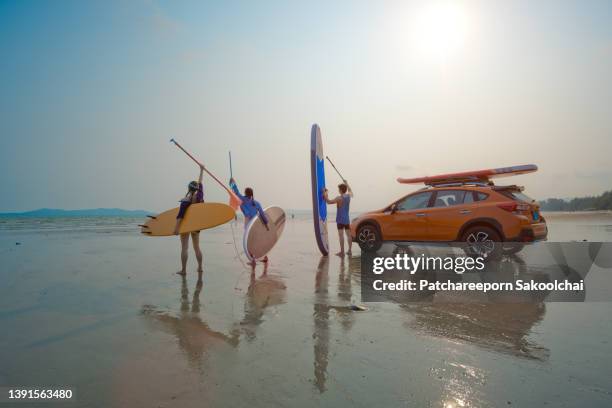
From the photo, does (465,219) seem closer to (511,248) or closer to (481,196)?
(481,196)

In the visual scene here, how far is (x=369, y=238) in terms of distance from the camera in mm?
10477

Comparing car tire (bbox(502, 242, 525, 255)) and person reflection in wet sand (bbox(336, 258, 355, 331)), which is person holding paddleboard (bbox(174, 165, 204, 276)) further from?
car tire (bbox(502, 242, 525, 255))

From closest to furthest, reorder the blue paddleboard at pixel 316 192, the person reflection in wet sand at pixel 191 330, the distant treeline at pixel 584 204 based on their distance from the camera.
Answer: the person reflection in wet sand at pixel 191 330 < the blue paddleboard at pixel 316 192 < the distant treeline at pixel 584 204

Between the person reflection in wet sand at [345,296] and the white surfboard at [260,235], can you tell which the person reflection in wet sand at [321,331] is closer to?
the person reflection in wet sand at [345,296]

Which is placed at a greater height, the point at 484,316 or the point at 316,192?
the point at 316,192

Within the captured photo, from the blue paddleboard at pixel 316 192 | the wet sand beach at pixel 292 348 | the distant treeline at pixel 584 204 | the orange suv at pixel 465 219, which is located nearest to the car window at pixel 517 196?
the orange suv at pixel 465 219

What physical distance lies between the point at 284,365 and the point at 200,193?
5.96 meters

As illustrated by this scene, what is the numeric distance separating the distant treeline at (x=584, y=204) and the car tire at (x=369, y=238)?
147 feet

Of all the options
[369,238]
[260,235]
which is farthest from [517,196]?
[260,235]

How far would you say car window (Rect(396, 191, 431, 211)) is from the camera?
375 inches

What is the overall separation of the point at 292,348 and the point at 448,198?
6657mm

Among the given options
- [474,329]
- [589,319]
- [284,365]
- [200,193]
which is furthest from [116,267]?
[589,319]

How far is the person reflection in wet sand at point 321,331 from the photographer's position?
123 inches

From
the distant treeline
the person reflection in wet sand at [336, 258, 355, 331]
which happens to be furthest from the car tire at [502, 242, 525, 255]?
the distant treeline
